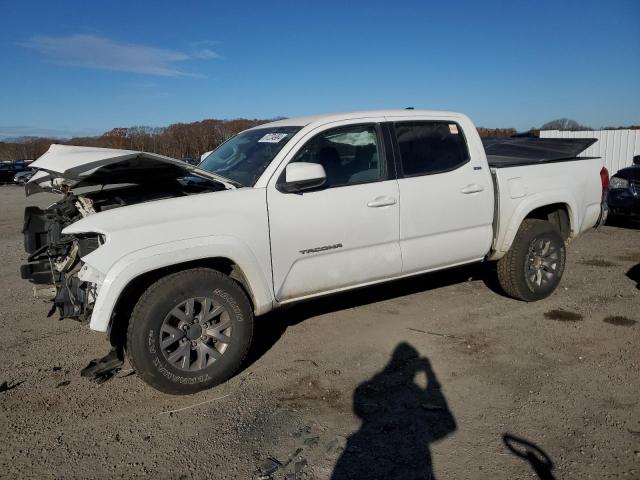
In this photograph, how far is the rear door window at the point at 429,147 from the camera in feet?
14.9

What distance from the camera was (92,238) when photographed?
3.61m

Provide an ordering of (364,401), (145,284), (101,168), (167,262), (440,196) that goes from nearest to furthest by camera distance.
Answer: (167,262)
(364,401)
(145,284)
(101,168)
(440,196)

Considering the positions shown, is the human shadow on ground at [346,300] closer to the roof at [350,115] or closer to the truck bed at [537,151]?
the truck bed at [537,151]

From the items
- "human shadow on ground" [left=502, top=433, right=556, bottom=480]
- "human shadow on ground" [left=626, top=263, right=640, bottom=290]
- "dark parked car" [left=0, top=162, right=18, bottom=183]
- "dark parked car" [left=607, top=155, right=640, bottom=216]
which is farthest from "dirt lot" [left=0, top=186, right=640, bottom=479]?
"dark parked car" [left=0, top=162, right=18, bottom=183]

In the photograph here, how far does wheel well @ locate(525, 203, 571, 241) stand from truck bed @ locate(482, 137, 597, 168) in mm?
511

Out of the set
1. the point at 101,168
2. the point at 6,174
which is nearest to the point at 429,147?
the point at 101,168

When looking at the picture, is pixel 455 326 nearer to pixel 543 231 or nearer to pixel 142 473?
pixel 543 231

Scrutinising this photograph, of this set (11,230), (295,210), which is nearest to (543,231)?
(295,210)

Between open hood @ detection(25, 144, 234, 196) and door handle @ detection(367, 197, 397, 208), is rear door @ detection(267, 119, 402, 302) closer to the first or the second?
door handle @ detection(367, 197, 397, 208)

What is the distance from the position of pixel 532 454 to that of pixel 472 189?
2511 millimetres

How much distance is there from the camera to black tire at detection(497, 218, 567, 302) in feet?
17.3

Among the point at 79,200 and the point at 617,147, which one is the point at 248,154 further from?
the point at 617,147

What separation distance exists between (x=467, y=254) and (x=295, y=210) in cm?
191

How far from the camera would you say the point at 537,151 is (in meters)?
6.68
